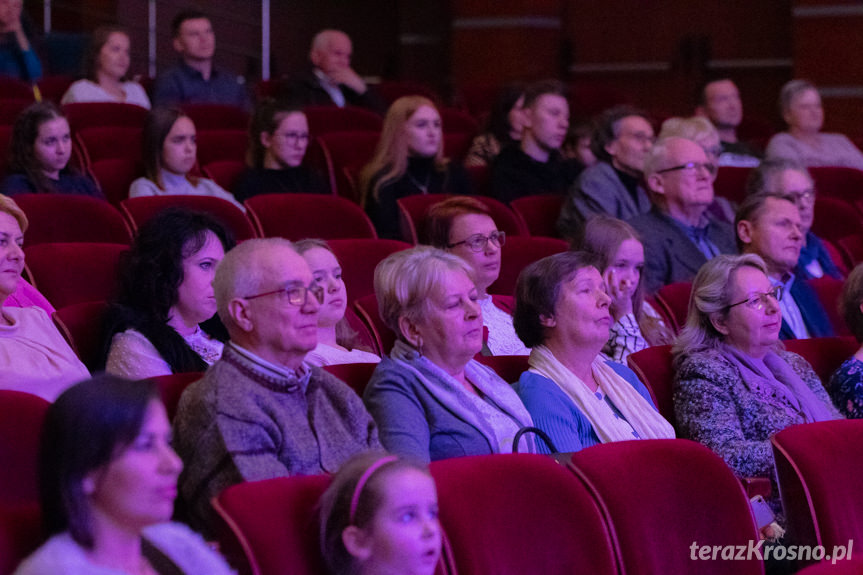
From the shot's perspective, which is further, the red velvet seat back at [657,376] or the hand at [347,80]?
the hand at [347,80]

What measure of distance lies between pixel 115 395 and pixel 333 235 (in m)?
2.07

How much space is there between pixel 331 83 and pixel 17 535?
4091 mm

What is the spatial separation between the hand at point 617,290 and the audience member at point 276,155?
4.49 ft

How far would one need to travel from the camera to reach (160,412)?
141 cm

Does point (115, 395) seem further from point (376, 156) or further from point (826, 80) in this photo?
point (826, 80)

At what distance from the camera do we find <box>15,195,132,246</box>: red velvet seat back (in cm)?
302

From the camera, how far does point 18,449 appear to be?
5.61 feet

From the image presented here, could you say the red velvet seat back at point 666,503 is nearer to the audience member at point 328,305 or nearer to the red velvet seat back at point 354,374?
the red velvet seat back at point 354,374

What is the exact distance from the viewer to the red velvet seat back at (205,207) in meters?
3.17

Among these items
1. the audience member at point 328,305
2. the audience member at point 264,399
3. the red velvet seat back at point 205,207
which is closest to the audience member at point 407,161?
the red velvet seat back at point 205,207

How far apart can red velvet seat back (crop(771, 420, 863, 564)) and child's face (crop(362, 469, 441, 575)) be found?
0.63 metres

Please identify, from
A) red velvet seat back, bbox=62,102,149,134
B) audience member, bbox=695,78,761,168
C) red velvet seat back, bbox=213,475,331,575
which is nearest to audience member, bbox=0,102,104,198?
red velvet seat back, bbox=62,102,149,134

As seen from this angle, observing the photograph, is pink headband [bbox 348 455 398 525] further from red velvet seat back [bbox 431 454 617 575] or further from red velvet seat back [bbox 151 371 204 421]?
red velvet seat back [bbox 151 371 204 421]

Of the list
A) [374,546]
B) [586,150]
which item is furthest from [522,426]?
[586,150]
